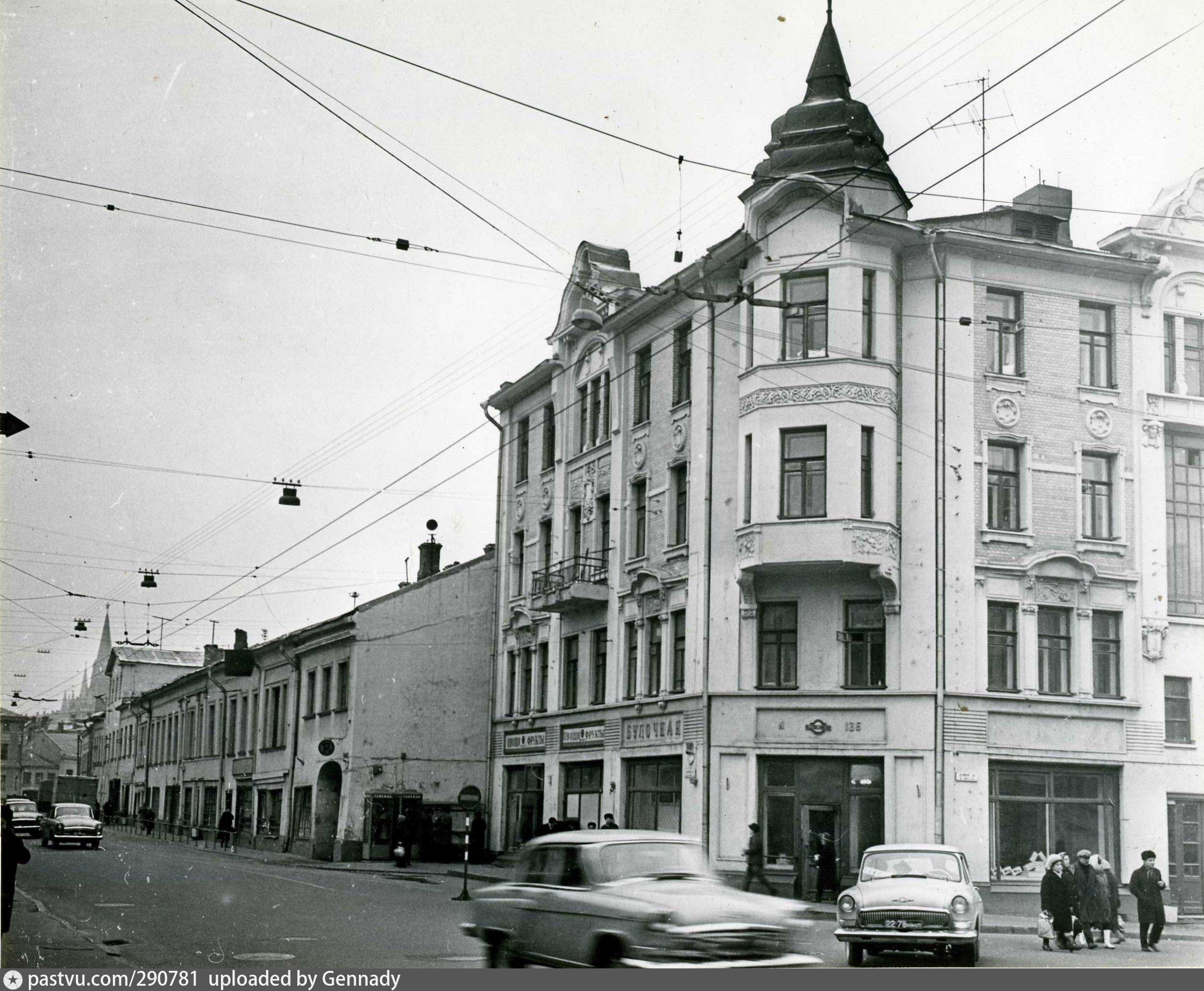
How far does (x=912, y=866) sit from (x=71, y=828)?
118 feet

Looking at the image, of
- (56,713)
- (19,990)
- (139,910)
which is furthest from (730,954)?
(56,713)

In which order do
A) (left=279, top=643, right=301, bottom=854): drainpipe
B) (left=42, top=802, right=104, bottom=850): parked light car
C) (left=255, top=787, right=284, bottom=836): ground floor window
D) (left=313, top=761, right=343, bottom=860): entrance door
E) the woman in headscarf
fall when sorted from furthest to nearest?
(left=255, top=787, right=284, bottom=836): ground floor window, (left=279, top=643, right=301, bottom=854): drainpipe, (left=42, top=802, right=104, bottom=850): parked light car, (left=313, top=761, right=343, bottom=860): entrance door, the woman in headscarf

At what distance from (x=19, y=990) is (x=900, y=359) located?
23.4m

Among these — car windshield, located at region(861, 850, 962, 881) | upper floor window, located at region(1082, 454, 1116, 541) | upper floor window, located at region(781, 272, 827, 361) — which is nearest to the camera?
car windshield, located at region(861, 850, 962, 881)

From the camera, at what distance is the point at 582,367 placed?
4028 cm

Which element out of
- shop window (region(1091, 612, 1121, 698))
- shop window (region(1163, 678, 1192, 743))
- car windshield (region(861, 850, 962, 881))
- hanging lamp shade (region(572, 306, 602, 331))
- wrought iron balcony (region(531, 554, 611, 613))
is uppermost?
hanging lamp shade (region(572, 306, 602, 331))

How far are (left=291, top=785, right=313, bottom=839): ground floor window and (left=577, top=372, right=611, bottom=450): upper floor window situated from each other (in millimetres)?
17513

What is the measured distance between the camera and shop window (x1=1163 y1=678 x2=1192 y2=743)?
1227 inches

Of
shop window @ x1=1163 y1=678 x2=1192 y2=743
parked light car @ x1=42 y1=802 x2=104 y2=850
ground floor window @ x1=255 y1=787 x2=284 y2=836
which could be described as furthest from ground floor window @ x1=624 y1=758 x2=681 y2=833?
parked light car @ x1=42 y1=802 x2=104 y2=850

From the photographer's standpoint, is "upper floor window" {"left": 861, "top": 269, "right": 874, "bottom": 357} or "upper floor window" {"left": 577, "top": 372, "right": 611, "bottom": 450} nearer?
"upper floor window" {"left": 861, "top": 269, "right": 874, "bottom": 357}

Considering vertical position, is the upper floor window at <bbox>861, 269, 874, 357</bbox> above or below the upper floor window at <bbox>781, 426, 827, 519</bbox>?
above

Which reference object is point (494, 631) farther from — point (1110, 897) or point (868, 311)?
point (1110, 897)

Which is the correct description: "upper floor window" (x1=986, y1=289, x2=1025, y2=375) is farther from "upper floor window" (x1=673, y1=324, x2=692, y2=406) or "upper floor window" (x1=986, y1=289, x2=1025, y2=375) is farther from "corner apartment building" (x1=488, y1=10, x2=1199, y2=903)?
"upper floor window" (x1=673, y1=324, x2=692, y2=406)

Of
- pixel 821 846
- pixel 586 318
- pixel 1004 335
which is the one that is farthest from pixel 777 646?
pixel 586 318
